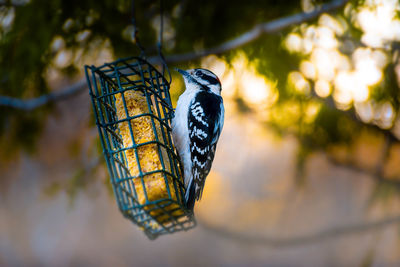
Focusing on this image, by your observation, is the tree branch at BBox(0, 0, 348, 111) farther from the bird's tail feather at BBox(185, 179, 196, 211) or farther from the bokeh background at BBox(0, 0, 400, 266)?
the bird's tail feather at BBox(185, 179, 196, 211)

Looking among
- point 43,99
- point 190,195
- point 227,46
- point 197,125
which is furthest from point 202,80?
point 43,99

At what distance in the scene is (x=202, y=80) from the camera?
8.18 feet

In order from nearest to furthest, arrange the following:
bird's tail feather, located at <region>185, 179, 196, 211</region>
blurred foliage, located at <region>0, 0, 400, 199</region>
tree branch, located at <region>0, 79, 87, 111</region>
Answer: bird's tail feather, located at <region>185, 179, 196, 211</region>
blurred foliage, located at <region>0, 0, 400, 199</region>
tree branch, located at <region>0, 79, 87, 111</region>

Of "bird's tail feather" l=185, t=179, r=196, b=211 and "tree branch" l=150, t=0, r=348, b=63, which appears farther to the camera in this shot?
"tree branch" l=150, t=0, r=348, b=63

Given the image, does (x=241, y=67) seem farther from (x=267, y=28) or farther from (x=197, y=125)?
(x=197, y=125)

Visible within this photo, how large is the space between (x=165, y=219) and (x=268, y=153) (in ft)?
20.7

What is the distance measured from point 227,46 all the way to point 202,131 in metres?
0.66

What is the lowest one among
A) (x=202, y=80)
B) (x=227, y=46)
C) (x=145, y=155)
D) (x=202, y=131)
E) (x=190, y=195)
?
(x=190, y=195)

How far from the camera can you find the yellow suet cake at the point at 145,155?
188 cm

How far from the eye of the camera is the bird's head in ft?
7.96

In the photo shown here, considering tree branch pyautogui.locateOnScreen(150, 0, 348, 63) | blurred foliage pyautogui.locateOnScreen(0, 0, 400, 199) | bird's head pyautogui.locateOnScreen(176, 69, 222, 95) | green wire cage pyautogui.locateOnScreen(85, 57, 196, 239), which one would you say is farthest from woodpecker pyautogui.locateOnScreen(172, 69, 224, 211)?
blurred foliage pyautogui.locateOnScreen(0, 0, 400, 199)

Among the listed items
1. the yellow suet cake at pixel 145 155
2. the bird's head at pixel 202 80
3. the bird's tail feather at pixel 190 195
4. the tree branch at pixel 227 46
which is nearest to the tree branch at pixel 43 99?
the tree branch at pixel 227 46

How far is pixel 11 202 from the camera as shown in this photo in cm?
909

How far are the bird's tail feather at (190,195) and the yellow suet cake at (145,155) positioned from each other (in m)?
0.17
